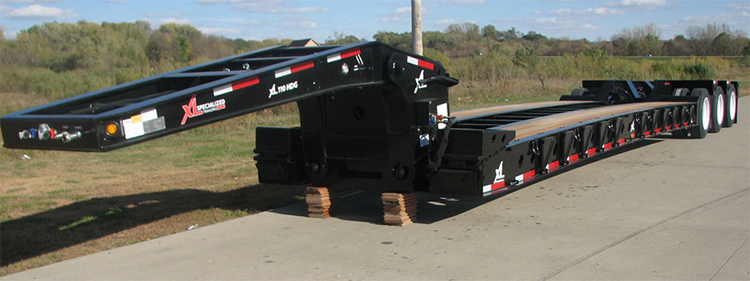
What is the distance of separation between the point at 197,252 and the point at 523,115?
6.52 meters

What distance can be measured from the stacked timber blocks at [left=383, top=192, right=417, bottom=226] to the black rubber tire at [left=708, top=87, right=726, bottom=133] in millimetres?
9989

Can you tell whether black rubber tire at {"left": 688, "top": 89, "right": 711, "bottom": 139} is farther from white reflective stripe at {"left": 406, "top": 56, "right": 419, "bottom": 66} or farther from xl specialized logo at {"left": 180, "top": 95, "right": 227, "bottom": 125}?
xl specialized logo at {"left": 180, "top": 95, "right": 227, "bottom": 125}

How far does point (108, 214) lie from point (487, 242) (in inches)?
173

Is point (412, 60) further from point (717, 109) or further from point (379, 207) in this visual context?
point (717, 109)

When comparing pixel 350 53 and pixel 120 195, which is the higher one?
pixel 350 53

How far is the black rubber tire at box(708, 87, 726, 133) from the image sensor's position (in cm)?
1448

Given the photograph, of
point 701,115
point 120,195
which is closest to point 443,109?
point 120,195

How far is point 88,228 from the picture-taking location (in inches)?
289

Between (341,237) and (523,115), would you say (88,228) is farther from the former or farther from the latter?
(523,115)

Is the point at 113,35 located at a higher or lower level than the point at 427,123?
higher

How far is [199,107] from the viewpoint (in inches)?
206

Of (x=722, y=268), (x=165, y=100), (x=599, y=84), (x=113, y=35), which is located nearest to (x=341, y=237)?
(x=165, y=100)

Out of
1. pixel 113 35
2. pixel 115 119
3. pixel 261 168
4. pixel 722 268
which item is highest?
pixel 113 35

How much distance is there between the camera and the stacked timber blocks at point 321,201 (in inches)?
297
